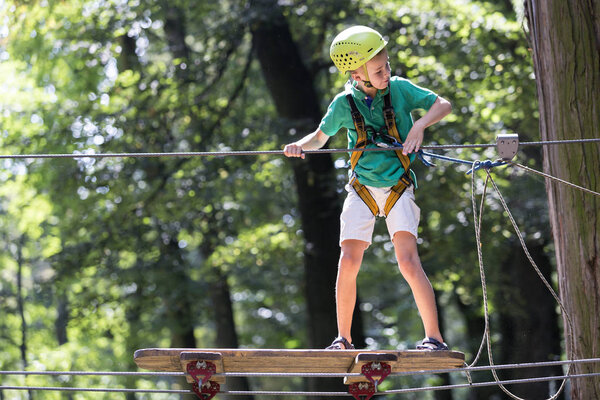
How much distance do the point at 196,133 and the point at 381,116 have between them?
711 centimetres

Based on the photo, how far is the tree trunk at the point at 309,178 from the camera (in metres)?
10.1

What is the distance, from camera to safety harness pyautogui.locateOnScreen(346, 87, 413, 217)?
165 inches

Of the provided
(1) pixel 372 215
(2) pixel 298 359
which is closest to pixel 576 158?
(1) pixel 372 215

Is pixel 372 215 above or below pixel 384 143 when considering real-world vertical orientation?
below

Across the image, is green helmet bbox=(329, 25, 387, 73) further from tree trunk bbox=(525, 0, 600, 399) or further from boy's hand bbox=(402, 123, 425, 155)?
tree trunk bbox=(525, 0, 600, 399)

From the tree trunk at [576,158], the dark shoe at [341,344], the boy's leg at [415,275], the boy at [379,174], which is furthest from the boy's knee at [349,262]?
the tree trunk at [576,158]

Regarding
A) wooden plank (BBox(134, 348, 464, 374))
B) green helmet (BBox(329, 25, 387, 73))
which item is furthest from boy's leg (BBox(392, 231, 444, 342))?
green helmet (BBox(329, 25, 387, 73))

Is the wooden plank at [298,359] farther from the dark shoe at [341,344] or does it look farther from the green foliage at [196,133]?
the green foliage at [196,133]

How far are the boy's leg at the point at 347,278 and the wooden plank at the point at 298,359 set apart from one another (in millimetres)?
345

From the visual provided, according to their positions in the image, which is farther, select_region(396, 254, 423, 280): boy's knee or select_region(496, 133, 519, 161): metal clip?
select_region(396, 254, 423, 280): boy's knee

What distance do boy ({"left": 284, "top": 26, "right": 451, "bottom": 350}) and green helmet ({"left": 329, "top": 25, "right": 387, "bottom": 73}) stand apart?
28 mm

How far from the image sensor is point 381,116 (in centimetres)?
426

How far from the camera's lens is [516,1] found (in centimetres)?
548

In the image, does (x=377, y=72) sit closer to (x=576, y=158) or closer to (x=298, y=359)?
(x=576, y=158)
